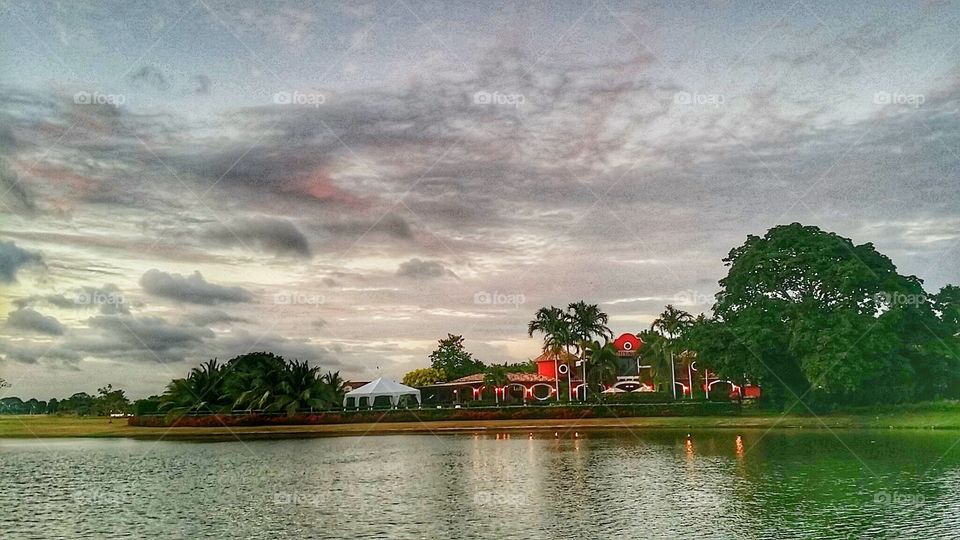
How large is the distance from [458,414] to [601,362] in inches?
854

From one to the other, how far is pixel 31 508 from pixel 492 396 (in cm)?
6050

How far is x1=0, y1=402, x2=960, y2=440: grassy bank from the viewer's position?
4509 cm

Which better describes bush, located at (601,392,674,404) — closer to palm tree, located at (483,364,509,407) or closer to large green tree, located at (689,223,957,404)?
large green tree, located at (689,223,957,404)

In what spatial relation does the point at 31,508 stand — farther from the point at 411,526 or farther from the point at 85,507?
Answer: the point at 411,526

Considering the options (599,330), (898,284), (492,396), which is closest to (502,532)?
(898,284)

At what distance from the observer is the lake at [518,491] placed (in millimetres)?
18641

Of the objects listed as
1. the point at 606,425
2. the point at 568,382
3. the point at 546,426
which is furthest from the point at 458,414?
the point at 568,382

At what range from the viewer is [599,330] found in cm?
7462

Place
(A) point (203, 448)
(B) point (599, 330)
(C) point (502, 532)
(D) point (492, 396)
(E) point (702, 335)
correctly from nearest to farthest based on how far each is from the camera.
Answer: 1. (C) point (502, 532)
2. (A) point (203, 448)
3. (E) point (702, 335)
4. (B) point (599, 330)
5. (D) point (492, 396)

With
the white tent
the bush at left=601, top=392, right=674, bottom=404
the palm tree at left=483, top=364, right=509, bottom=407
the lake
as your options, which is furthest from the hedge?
the palm tree at left=483, top=364, right=509, bottom=407

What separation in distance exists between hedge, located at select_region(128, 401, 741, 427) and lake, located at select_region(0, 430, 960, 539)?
1469 cm

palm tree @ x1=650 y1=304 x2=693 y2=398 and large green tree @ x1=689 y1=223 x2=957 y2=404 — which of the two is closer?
large green tree @ x1=689 y1=223 x2=957 y2=404

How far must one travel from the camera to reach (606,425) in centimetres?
5088

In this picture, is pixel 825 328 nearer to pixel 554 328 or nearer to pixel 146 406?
pixel 554 328
